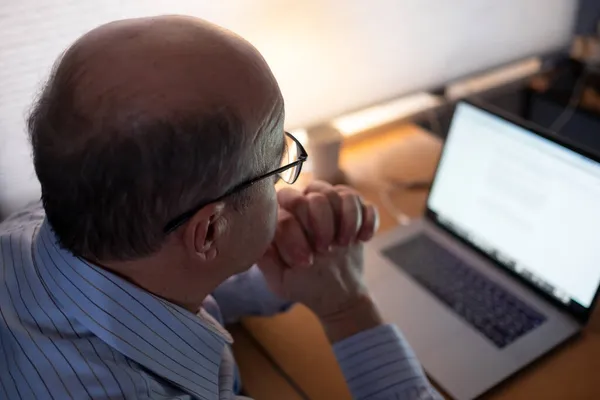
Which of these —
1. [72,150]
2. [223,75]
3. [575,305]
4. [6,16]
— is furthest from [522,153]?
[6,16]

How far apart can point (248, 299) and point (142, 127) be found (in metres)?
0.47

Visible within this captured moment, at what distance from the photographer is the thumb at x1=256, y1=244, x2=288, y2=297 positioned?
87cm

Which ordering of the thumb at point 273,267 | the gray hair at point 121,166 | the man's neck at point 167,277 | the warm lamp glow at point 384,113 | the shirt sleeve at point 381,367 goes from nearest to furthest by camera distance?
1. the gray hair at point 121,166
2. the man's neck at point 167,277
3. the shirt sleeve at point 381,367
4. the thumb at point 273,267
5. the warm lamp glow at point 384,113

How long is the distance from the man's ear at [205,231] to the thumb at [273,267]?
22 cm

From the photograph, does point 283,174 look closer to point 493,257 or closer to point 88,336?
point 88,336

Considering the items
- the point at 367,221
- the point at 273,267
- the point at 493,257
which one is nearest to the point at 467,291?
the point at 493,257

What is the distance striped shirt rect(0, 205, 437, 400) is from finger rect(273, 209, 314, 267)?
17 centimetres

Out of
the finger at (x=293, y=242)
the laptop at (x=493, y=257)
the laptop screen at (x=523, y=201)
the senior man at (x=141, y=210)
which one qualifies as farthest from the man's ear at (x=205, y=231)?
the laptop screen at (x=523, y=201)

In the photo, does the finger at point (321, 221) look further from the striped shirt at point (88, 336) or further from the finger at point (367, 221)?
the striped shirt at point (88, 336)

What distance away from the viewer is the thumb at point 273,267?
87 centimetres

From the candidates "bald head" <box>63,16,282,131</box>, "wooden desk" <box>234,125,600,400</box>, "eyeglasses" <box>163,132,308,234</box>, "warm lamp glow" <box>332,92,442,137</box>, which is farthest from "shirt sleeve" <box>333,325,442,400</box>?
"warm lamp glow" <box>332,92,442,137</box>

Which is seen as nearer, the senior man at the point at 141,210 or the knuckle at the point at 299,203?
the senior man at the point at 141,210

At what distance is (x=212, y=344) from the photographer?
69 centimetres

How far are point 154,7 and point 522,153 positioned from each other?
69cm
